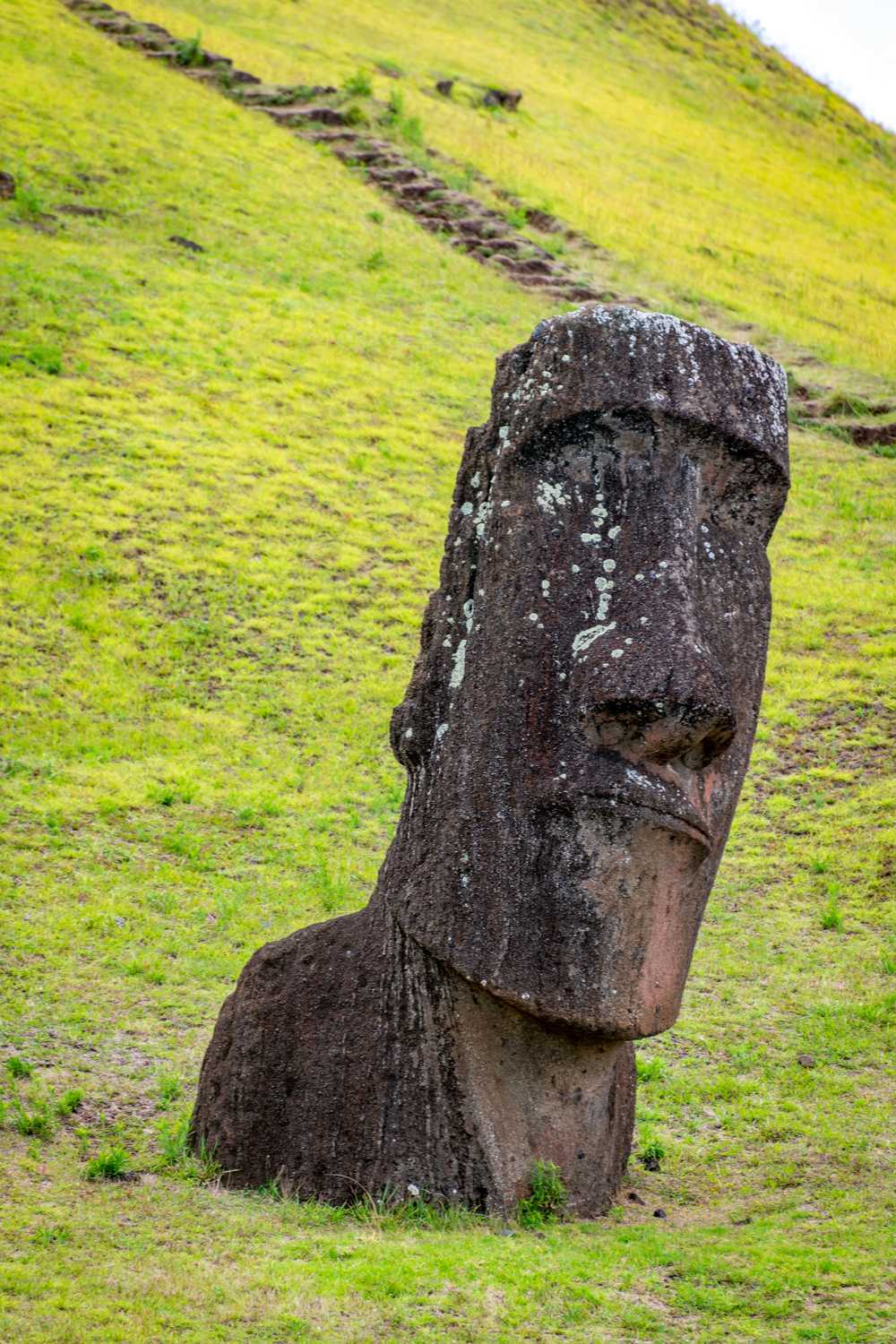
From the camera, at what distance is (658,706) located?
223 inches

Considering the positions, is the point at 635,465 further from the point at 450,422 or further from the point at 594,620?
the point at 450,422

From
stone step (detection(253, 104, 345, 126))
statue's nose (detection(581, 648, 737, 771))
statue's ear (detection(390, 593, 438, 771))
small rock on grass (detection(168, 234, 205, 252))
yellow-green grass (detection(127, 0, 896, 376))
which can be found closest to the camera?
statue's nose (detection(581, 648, 737, 771))

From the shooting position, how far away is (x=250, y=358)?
70.5 feet

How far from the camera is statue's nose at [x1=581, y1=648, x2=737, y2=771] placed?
564cm

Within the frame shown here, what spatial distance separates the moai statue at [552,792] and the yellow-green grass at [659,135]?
21.2 m

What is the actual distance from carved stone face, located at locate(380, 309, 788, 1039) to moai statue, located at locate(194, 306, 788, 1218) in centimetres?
1

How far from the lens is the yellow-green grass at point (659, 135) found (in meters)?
30.0

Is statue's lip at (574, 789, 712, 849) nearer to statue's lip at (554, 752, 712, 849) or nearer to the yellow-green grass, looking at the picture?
statue's lip at (554, 752, 712, 849)

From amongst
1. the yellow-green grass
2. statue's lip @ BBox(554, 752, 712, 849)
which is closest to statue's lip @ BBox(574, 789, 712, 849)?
statue's lip @ BBox(554, 752, 712, 849)

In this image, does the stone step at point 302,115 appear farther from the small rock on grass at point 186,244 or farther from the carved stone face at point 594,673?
the carved stone face at point 594,673

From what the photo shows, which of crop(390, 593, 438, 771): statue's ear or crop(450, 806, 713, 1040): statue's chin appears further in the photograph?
crop(390, 593, 438, 771): statue's ear

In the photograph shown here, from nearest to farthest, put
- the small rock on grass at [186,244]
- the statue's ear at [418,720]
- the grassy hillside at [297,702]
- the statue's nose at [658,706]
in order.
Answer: the grassy hillside at [297,702] → the statue's nose at [658,706] → the statue's ear at [418,720] → the small rock on grass at [186,244]

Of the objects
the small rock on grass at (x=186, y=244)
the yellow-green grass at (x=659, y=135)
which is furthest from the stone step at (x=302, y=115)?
the small rock on grass at (x=186, y=244)

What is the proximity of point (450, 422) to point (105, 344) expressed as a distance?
4.94 meters
